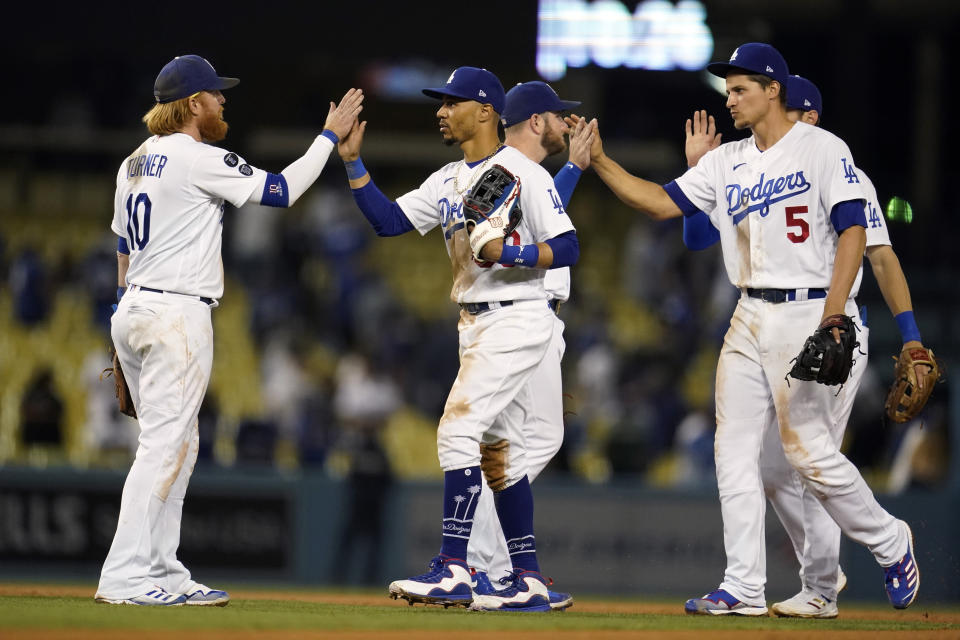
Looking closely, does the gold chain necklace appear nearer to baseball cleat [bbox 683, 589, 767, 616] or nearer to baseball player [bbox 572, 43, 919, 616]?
baseball player [bbox 572, 43, 919, 616]

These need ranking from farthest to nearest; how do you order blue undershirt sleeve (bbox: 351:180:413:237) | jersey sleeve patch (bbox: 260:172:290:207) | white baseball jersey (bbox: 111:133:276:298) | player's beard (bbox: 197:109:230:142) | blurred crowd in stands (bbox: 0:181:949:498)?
blurred crowd in stands (bbox: 0:181:949:498) < blue undershirt sleeve (bbox: 351:180:413:237) < player's beard (bbox: 197:109:230:142) < jersey sleeve patch (bbox: 260:172:290:207) < white baseball jersey (bbox: 111:133:276:298)

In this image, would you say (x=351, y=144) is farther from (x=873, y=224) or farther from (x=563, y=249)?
(x=873, y=224)

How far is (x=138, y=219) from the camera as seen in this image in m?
5.58

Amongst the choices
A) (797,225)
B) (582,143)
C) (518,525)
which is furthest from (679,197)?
(518,525)

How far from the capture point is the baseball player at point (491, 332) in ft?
17.8

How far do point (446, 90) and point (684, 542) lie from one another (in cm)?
642

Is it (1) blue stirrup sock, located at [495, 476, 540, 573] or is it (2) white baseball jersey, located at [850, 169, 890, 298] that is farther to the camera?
(2) white baseball jersey, located at [850, 169, 890, 298]

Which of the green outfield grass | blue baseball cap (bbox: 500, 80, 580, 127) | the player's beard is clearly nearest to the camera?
the green outfield grass

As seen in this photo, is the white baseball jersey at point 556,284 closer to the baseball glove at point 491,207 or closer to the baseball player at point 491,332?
the baseball player at point 491,332

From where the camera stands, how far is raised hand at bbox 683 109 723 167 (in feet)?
20.6

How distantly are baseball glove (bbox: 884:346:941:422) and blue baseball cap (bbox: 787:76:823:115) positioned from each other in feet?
4.33

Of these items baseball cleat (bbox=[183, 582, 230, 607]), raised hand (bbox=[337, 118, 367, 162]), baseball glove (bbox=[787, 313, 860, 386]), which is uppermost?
raised hand (bbox=[337, 118, 367, 162])

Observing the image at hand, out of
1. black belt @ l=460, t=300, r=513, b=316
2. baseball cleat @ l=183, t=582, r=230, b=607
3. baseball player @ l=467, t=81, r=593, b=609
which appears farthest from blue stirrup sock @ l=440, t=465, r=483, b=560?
baseball cleat @ l=183, t=582, r=230, b=607

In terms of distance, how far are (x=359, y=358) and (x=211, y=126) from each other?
22.7 ft
